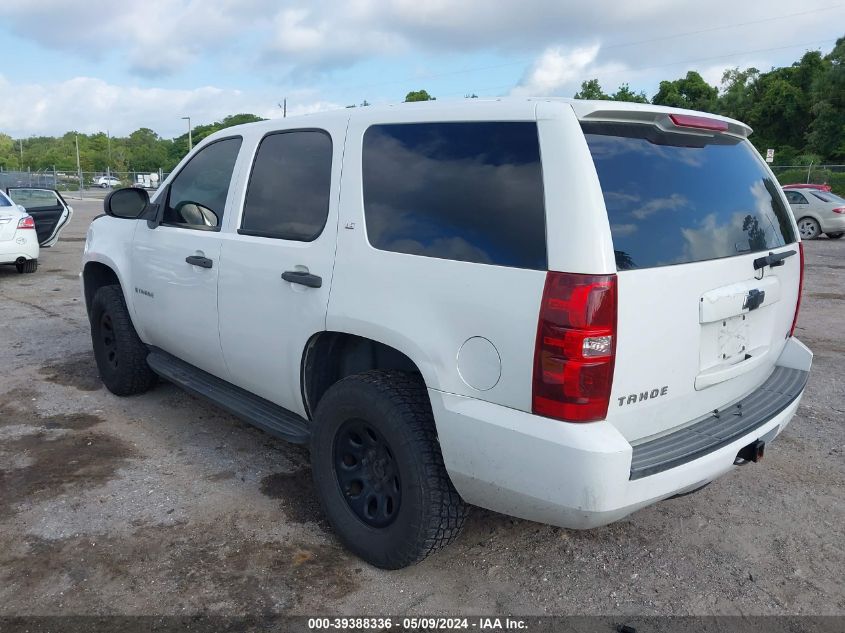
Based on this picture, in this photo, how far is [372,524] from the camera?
2.99 metres

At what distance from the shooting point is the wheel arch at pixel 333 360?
3162 mm

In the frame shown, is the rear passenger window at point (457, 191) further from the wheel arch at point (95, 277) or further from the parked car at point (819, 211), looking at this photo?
the parked car at point (819, 211)

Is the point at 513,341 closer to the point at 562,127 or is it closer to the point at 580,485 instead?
the point at 580,485

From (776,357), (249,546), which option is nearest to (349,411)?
(249,546)

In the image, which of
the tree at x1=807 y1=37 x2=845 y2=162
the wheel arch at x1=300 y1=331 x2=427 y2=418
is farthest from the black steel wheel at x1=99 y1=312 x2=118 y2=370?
the tree at x1=807 y1=37 x2=845 y2=162

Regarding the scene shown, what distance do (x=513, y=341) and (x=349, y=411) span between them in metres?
0.89

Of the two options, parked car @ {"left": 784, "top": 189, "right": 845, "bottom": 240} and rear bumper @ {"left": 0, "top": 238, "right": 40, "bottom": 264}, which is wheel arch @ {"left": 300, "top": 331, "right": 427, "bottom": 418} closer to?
rear bumper @ {"left": 0, "top": 238, "right": 40, "bottom": 264}

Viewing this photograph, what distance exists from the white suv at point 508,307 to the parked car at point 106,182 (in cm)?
6277

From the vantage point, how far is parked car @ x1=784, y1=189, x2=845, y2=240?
59.5 ft

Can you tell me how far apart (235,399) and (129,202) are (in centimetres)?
170

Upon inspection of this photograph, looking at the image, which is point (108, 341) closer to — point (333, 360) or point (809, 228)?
point (333, 360)

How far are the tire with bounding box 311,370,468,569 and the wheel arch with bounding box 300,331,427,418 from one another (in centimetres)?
21

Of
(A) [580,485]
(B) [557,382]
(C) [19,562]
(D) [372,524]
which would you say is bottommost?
(C) [19,562]

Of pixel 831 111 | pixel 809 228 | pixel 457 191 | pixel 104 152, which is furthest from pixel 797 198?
pixel 104 152
